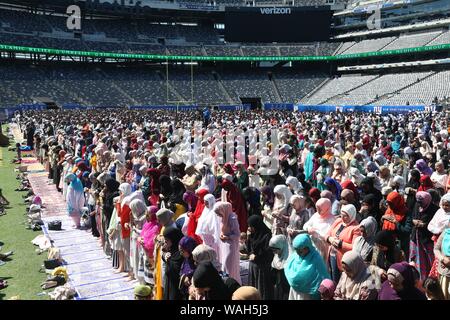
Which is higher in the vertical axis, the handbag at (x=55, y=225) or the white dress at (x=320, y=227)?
the white dress at (x=320, y=227)

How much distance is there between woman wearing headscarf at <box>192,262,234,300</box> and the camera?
400 cm

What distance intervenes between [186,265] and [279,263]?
115 centimetres

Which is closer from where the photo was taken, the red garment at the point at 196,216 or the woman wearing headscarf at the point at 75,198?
the red garment at the point at 196,216

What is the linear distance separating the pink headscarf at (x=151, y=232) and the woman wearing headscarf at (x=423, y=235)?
11.5 feet

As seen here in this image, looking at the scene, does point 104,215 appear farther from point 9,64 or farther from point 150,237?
point 9,64

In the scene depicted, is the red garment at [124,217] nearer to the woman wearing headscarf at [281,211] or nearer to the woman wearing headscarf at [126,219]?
the woman wearing headscarf at [126,219]

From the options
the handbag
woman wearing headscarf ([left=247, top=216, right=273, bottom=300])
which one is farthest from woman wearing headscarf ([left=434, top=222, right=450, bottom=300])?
the handbag

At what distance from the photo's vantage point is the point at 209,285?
4.00 metres

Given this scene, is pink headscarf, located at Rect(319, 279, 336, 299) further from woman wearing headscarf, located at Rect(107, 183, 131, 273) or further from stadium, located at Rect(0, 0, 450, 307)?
woman wearing headscarf, located at Rect(107, 183, 131, 273)

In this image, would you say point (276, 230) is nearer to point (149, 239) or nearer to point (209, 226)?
point (209, 226)

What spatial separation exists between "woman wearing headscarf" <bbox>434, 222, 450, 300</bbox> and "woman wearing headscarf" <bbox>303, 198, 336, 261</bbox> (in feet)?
4.20

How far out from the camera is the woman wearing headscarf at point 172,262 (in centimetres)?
502

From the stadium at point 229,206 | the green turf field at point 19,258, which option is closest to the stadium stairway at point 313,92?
the stadium at point 229,206
